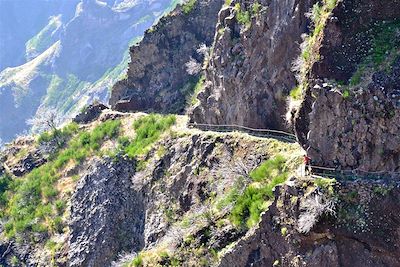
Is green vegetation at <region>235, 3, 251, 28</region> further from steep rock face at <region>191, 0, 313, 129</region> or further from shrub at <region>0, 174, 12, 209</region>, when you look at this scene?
shrub at <region>0, 174, 12, 209</region>

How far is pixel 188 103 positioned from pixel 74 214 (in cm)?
1902

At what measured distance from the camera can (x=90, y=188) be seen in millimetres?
53750

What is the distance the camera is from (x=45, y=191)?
197 feet

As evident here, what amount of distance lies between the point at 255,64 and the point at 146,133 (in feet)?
64.7

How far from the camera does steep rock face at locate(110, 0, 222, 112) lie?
69188mm

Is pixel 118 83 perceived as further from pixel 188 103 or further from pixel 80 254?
pixel 80 254

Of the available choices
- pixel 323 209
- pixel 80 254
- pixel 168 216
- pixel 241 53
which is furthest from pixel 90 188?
pixel 323 209

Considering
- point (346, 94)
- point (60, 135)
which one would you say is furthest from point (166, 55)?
point (346, 94)

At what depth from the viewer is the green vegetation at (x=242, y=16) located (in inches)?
1714

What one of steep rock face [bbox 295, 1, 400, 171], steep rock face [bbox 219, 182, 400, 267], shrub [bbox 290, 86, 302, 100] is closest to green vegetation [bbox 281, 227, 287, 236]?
steep rock face [bbox 219, 182, 400, 267]

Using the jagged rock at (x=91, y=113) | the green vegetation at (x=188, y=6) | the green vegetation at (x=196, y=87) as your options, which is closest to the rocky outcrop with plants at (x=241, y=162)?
the green vegetation at (x=196, y=87)

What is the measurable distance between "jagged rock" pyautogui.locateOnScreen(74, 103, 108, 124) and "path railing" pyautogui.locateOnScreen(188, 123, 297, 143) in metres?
25.6

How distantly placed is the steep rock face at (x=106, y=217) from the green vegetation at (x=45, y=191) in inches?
162

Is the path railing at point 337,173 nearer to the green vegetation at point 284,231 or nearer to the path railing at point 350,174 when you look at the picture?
the path railing at point 350,174
